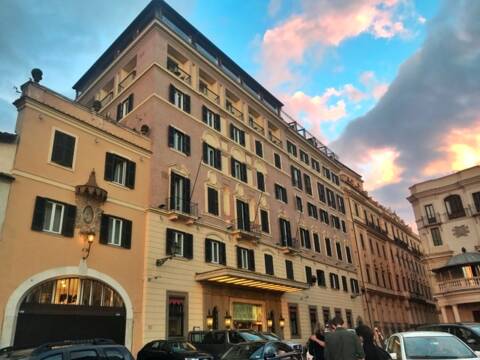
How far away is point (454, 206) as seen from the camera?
42656 mm

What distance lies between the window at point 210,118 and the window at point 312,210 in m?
14.5

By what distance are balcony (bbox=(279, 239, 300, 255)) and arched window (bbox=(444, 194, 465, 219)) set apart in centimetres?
2113

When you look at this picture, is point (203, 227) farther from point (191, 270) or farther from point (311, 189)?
point (311, 189)

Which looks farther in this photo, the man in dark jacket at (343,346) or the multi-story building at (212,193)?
the multi-story building at (212,193)

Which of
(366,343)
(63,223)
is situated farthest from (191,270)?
(366,343)

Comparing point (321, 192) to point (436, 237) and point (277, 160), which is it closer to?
point (277, 160)

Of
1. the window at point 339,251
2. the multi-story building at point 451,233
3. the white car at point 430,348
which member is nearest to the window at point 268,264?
the window at point 339,251

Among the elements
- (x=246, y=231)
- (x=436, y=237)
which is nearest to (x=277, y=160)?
(x=246, y=231)

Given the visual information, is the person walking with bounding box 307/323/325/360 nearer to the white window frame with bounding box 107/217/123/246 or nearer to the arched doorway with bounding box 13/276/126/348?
the arched doorway with bounding box 13/276/126/348

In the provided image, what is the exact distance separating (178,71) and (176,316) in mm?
16395

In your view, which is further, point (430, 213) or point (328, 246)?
point (430, 213)

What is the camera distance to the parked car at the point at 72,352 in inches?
282

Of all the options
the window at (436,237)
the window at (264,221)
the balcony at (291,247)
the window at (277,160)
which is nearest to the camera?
the window at (264,221)

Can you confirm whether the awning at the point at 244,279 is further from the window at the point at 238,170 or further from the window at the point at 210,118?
the window at the point at 210,118
